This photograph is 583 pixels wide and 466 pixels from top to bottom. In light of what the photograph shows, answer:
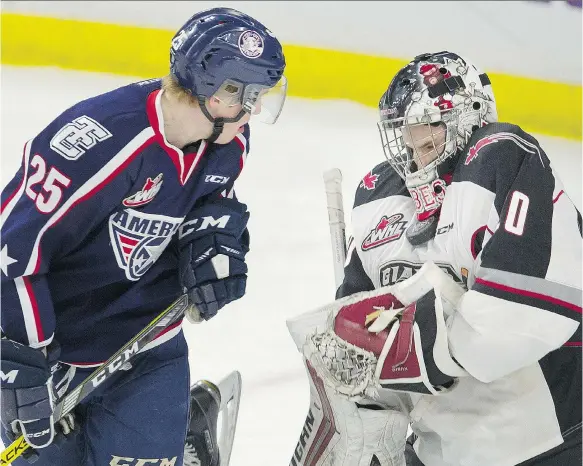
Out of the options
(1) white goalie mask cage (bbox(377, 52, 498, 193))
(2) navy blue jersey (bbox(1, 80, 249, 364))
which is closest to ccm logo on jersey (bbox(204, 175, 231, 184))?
(2) navy blue jersey (bbox(1, 80, 249, 364))

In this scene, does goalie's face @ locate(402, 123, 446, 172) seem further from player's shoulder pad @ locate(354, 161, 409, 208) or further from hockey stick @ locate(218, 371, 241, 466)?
hockey stick @ locate(218, 371, 241, 466)

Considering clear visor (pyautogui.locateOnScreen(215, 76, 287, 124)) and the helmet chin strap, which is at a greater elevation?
clear visor (pyautogui.locateOnScreen(215, 76, 287, 124))

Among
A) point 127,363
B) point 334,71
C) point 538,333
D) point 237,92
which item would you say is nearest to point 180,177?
point 237,92

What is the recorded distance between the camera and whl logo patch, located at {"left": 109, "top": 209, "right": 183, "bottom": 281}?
1930mm

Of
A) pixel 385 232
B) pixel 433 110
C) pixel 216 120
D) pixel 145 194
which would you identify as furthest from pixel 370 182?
pixel 145 194

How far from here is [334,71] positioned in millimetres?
4527

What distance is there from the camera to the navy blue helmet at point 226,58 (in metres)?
1.82

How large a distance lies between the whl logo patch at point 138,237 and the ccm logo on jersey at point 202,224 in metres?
0.04

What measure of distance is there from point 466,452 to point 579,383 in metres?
0.25

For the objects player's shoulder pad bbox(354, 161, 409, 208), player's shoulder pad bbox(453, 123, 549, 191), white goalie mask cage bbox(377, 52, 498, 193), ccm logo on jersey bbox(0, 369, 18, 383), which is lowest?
ccm logo on jersey bbox(0, 369, 18, 383)

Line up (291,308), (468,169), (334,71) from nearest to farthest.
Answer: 1. (468,169)
2. (291,308)
3. (334,71)

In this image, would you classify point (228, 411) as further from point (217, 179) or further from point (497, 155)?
point (497, 155)

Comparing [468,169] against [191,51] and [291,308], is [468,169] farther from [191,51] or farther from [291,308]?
[291,308]

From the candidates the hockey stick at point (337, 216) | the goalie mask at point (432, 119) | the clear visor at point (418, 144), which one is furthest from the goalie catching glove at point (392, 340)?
the hockey stick at point (337, 216)
